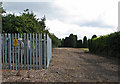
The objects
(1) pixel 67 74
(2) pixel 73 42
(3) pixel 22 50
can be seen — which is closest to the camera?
(1) pixel 67 74

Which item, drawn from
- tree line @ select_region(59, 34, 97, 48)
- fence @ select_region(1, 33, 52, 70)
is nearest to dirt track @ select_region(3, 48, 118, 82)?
fence @ select_region(1, 33, 52, 70)

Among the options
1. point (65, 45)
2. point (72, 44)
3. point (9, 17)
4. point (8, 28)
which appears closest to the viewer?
point (8, 28)

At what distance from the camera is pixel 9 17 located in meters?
7.91

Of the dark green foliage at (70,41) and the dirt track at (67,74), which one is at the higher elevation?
the dark green foliage at (70,41)

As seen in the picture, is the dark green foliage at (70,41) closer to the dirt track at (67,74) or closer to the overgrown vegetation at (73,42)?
the overgrown vegetation at (73,42)

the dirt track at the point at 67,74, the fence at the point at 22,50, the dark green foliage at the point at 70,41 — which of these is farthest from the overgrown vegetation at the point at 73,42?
the fence at the point at 22,50

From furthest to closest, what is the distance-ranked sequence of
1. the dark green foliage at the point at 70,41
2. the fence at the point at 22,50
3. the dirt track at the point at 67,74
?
1. the dark green foliage at the point at 70,41
2. the fence at the point at 22,50
3. the dirt track at the point at 67,74

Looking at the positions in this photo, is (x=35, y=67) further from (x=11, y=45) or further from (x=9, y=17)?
(x=9, y=17)

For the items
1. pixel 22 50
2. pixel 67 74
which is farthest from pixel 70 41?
pixel 67 74

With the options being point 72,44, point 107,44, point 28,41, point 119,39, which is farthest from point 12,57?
point 72,44

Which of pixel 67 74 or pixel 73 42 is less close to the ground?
pixel 73 42

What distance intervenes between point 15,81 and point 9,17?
208 inches

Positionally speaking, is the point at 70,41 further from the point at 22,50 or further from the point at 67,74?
the point at 67,74

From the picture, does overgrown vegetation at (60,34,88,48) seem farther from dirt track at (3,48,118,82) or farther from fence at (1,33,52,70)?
fence at (1,33,52,70)
